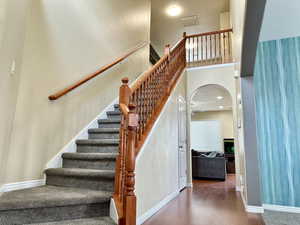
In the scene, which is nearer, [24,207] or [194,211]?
[24,207]

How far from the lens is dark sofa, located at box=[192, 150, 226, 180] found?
236 inches

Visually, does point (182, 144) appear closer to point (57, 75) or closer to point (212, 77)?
point (212, 77)

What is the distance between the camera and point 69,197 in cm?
191

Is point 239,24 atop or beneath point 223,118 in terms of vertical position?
atop

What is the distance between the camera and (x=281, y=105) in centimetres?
346

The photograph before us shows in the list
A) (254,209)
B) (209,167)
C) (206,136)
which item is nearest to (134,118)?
(254,209)

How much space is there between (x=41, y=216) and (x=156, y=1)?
660cm

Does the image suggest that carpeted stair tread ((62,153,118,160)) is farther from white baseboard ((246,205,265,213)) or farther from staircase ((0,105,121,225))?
white baseboard ((246,205,265,213))

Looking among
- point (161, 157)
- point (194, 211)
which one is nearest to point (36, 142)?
point (161, 157)

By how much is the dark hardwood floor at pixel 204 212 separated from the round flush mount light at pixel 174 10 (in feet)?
18.8

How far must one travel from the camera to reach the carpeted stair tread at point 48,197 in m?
1.74

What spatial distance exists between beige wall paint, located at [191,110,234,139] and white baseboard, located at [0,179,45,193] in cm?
939

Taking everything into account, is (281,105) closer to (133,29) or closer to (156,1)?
(133,29)

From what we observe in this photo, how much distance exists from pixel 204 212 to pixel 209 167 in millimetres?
3429
